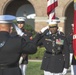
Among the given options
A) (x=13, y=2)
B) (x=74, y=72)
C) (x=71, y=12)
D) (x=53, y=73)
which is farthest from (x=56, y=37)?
(x=13, y=2)

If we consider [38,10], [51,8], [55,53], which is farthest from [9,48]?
[38,10]

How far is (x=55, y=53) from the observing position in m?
8.58

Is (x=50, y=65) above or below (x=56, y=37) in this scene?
below

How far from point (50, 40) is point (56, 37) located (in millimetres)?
154

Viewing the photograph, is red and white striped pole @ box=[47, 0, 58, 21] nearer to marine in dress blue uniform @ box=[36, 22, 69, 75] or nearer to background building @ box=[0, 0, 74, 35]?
marine in dress blue uniform @ box=[36, 22, 69, 75]

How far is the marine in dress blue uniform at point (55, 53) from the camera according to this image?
28.0 ft

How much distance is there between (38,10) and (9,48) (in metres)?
25.1

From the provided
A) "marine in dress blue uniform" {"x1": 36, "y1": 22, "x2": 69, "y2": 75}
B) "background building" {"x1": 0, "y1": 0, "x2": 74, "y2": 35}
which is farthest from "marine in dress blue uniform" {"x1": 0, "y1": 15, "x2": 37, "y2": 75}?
"background building" {"x1": 0, "y1": 0, "x2": 74, "y2": 35}

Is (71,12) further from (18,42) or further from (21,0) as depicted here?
(18,42)

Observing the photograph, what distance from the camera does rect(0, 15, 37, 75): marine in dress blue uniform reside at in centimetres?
500

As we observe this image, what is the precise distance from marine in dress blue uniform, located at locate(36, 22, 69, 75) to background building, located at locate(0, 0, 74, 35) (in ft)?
64.8

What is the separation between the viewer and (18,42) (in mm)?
5055

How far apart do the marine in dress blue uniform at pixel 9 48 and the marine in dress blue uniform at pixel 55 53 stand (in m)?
3.40

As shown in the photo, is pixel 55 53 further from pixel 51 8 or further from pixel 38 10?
pixel 38 10
